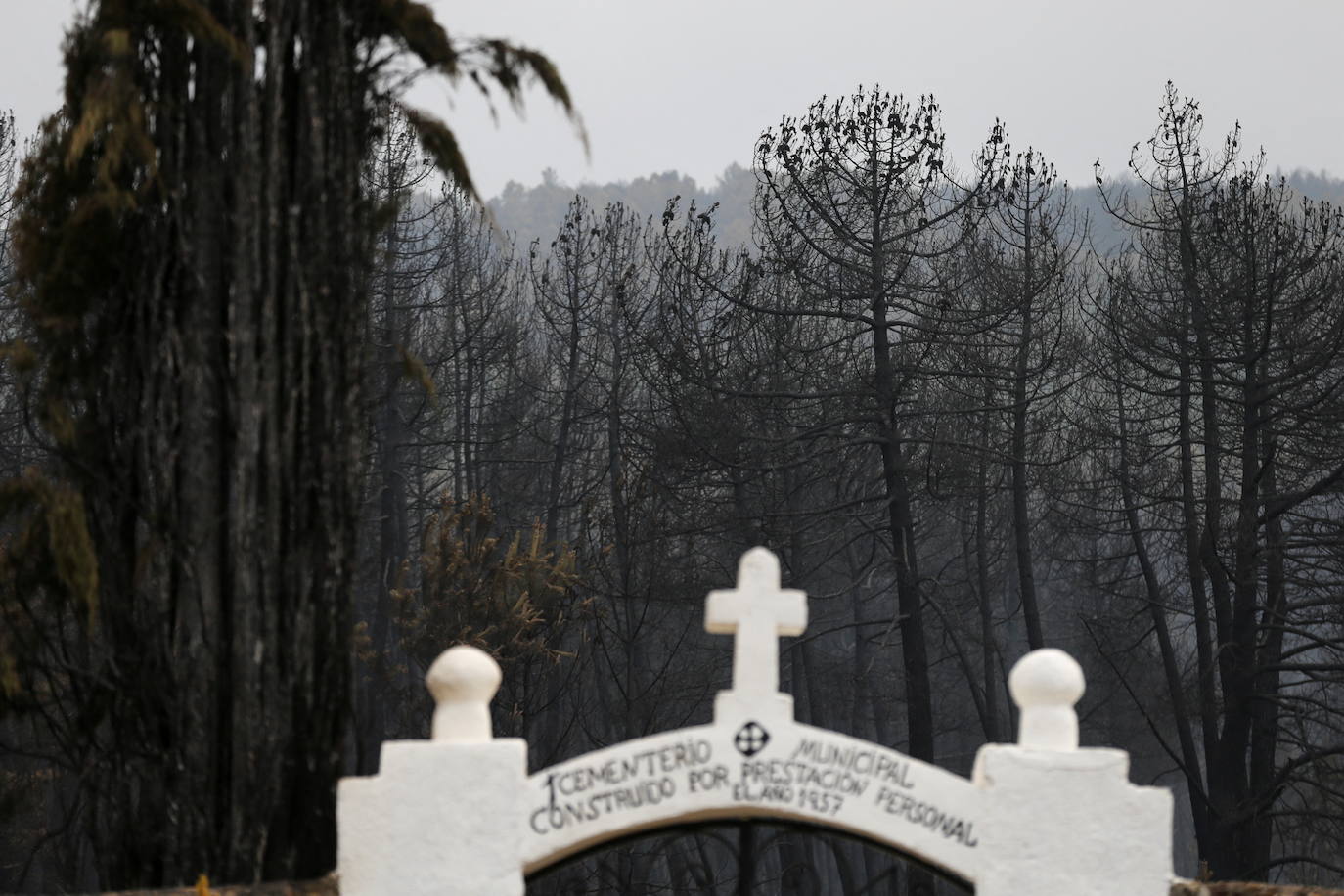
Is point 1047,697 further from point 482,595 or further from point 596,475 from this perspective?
point 596,475

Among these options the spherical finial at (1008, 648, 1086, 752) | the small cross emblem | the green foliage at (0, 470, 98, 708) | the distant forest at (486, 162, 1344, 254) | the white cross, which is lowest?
the small cross emblem

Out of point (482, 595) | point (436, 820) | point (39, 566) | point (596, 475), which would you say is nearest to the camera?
point (436, 820)

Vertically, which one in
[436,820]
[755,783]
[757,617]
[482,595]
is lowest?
[436,820]

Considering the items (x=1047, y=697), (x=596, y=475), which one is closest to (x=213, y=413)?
(x=1047, y=697)

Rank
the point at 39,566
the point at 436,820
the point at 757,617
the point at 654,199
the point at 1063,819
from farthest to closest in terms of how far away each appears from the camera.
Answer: the point at 654,199
the point at 39,566
the point at 757,617
the point at 1063,819
the point at 436,820

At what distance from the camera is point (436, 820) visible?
22.7 feet

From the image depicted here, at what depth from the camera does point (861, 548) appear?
34812 millimetres

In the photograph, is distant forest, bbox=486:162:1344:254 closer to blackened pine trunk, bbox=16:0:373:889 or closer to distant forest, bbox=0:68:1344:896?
distant forest, bbox=0:68:1344:896

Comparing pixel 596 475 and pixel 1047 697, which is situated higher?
pixel 596 475

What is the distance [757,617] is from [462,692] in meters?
1.29

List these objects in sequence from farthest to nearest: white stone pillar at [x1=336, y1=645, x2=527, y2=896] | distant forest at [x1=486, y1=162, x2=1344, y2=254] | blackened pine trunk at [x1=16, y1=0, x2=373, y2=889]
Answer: distant forest at [x1=486, y1=162, x2=1344, y2=254], blackened pine trunk at [x1=16, y1=0, x2=373, y2=889], white stone pillar at [x1=336, y1=645, x2=527, y2=896]

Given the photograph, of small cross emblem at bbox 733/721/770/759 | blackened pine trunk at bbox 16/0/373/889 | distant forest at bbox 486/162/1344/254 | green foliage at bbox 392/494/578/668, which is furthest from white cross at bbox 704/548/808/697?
distant forest at bbox 486/162/1344/254

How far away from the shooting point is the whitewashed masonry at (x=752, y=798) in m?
6.94

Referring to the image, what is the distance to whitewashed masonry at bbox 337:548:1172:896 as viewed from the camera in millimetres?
6941
